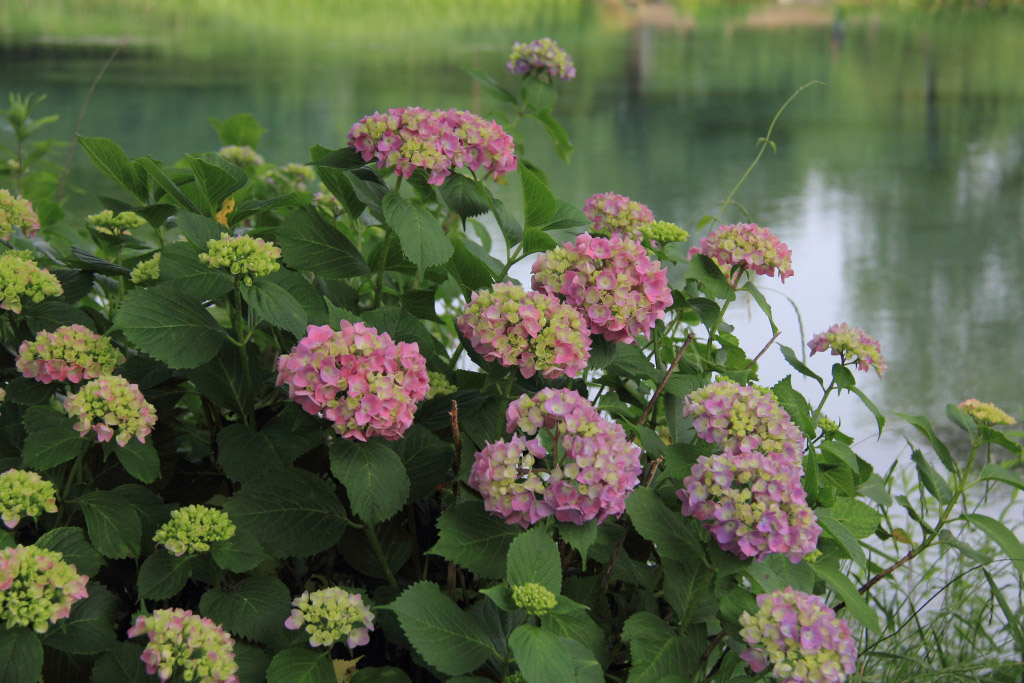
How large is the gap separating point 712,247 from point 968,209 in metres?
2.73

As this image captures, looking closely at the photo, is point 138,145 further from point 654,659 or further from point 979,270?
point 654,659

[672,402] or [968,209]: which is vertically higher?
[672,402]

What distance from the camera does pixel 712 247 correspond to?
2.46 ft

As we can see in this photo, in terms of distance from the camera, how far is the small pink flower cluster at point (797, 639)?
0.54 metres

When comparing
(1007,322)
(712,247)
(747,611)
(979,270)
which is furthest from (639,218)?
(979,270)

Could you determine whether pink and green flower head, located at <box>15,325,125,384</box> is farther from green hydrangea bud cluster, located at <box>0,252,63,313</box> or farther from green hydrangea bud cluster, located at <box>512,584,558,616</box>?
green hydrangea bud cluster, located at <box>512,584,558,616</box>

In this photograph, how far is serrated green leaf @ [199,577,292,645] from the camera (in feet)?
2.11

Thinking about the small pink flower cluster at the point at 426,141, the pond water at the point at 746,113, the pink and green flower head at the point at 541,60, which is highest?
the pink and green flower head at the point at 541,60

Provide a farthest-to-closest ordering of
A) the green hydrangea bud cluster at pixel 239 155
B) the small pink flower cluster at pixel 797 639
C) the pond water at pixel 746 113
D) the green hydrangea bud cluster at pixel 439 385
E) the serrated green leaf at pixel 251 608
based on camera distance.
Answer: the pond water at pixel 746 113
the green hydrangea bud cluster at pixel 239 155
the green hydrangea bud cluster at pixel 439 385
the serrated green leaf at pixel 251 608
the small pink flower cluster at pixel 797 639

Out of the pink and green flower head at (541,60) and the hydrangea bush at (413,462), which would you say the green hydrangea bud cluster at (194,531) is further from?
the pink and green flower head at (541,60)

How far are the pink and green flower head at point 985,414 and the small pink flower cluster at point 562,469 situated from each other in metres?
0.40

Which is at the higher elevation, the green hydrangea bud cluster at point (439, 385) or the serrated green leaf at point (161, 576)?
the green hydrangea bud cluster at point (439, 385)

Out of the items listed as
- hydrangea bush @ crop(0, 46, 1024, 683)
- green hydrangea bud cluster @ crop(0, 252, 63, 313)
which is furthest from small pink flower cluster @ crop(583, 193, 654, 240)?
green hydrangea bud cluster @ crop(0, 252, 63, 313)

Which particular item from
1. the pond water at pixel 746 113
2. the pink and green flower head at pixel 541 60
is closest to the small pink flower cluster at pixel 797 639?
the pond water at pixel 746 113
